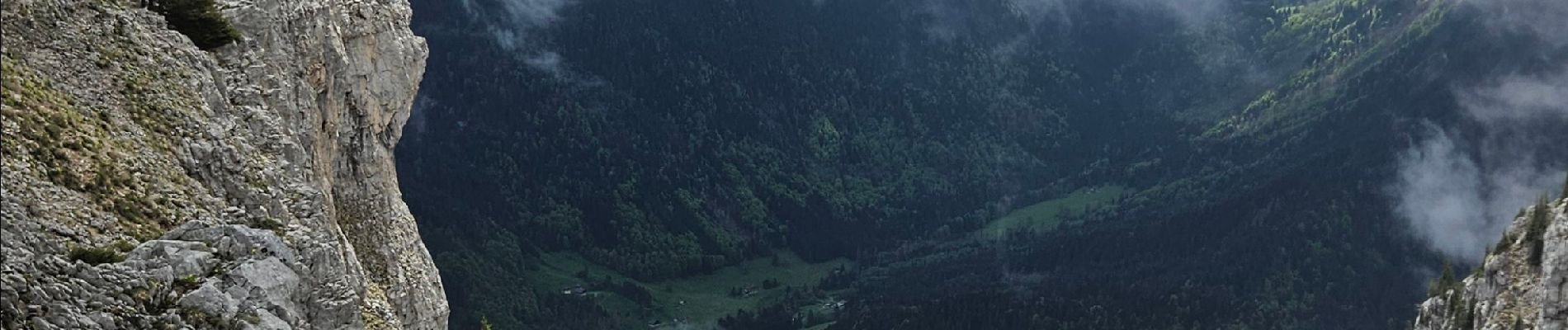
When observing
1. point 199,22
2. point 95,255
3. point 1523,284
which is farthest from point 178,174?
point 1523,284

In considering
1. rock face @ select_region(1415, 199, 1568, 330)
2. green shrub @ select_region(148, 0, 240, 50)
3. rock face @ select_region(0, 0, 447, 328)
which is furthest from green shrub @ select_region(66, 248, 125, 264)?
rock face @ select_region(1415, 199, 1568, 330)

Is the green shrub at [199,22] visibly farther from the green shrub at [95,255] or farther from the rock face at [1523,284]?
the rock face at [1523,284]

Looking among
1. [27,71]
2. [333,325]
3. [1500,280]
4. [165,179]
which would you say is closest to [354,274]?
[333,325]

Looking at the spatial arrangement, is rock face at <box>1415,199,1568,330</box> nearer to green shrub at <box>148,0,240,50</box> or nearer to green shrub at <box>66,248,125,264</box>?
green shrub at <box>148,0,240,50</box>

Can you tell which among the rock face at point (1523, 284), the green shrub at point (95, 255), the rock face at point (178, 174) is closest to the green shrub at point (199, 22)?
the rock face at point (178, 174)

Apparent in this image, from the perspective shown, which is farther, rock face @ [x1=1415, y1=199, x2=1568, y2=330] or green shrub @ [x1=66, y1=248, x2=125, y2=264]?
rock face @ [x1=1415, y1=199, x2=1568, y2=330]

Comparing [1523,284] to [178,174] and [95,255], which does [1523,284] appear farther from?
[95,255]
